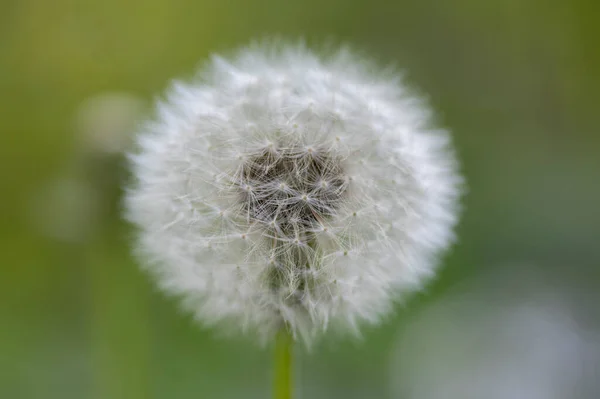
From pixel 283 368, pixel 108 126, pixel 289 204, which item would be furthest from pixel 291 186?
pixel 108 126

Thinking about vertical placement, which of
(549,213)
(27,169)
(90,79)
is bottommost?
(549,213)

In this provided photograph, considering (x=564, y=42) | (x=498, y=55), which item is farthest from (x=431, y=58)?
(x=564, y=42)

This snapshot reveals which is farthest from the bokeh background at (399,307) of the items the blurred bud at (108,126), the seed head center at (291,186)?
the seed head center at (291,186)

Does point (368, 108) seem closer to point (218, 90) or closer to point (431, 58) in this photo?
point (218, 90)

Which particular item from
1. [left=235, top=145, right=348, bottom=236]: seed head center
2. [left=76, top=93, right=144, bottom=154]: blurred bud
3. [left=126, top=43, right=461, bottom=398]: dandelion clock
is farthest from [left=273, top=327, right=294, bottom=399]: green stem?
[left=76, top=93, right=144, bottom=154]: blurred bud

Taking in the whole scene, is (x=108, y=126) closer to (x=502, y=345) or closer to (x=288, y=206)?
(x=288, y=206)

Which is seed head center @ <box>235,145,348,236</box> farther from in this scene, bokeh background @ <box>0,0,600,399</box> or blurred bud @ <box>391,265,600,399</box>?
blurred bud @ <box>391,265,600,399</box>

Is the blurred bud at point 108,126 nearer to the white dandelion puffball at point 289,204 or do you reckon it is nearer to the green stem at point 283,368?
the white dandelion puffball at point 289,204
